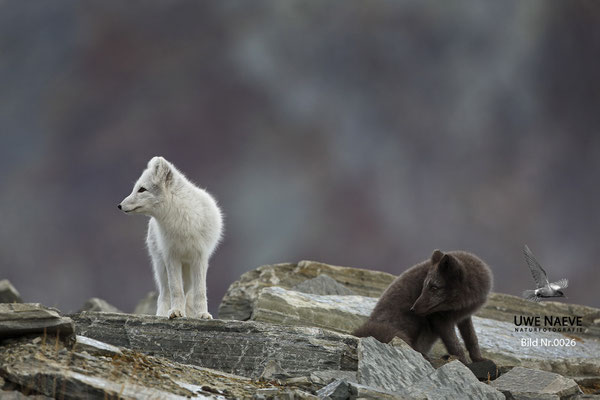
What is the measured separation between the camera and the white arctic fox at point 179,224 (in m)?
10.1

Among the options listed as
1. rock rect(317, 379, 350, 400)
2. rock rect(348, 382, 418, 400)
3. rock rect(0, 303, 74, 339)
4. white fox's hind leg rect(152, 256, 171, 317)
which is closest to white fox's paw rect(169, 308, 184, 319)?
white fox's hind leg rect(152, 256, 171, 317)

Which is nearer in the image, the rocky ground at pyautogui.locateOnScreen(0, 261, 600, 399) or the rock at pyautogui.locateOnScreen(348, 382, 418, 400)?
the rocky ground at pyautogui.locateOnScreen(0, 261, 600, 399)

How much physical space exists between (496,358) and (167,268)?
658cm

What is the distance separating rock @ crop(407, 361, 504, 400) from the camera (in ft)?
24.8

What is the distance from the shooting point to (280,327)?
9.41 m

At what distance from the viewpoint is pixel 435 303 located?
32.8ft

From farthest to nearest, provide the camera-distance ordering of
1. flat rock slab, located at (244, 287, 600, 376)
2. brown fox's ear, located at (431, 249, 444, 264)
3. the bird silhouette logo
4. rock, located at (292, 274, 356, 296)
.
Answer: rock, located at (292, 274, 356, 296)
flat rock slab, located at (244, 287, 600, 376)
the bird silhouette logo
brown fox's ear, located at (431, 249, 444, 264)

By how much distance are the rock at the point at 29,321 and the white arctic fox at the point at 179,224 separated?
3061 mm

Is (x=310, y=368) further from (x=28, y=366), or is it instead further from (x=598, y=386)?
(x=598, y=386)

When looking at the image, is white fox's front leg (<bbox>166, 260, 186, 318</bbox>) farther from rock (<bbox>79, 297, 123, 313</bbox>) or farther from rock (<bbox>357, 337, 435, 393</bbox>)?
rock (<bbox>79, 297, 123, 313</bbox>)

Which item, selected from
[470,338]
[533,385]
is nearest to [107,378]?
[533,385]

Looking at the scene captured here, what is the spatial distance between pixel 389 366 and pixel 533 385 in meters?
2.33

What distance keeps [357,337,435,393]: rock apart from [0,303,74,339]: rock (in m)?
3.27

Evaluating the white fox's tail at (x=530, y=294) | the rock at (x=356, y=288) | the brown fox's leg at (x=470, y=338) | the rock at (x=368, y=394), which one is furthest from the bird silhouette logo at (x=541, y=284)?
the rock at (x=368, y=394)
